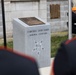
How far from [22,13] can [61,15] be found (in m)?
1.70

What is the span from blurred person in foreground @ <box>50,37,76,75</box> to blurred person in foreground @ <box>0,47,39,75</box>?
18 centimetres

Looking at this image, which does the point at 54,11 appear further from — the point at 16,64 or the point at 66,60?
the point at 16,64

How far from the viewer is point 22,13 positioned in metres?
12.9

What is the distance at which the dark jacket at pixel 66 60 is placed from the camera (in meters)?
1.79

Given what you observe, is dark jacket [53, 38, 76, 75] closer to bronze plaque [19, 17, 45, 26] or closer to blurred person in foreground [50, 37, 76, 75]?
blurred person in foreground [50, 37, 76, 75]

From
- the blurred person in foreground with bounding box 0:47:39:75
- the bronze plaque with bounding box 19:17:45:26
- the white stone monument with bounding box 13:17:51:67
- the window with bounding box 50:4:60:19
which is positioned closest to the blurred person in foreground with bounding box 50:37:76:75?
the blurred person in foreground with bounding box 0:47:39:75

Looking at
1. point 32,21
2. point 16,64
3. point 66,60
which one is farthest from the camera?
point 32,21

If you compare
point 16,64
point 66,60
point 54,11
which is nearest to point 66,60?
point 66,60

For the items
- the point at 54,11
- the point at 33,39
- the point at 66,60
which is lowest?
the point at 33,39

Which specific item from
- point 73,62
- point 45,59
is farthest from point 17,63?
point 45,59

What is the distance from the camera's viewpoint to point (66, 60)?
70.9 inches

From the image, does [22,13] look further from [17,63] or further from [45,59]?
[17,63]

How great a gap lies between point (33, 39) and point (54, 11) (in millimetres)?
6494

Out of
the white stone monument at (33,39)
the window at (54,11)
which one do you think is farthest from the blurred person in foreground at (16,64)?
the window at (54,11)
